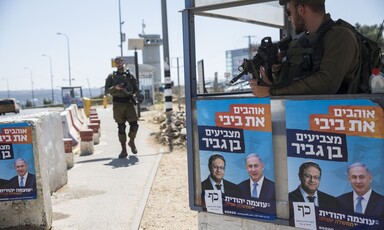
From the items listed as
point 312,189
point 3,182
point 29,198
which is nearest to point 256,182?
point 312,189

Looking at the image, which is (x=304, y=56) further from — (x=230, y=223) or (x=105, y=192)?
(x=105, y=192)

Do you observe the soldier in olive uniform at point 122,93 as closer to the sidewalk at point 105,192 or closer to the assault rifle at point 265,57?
the sidewalk at point 105,192

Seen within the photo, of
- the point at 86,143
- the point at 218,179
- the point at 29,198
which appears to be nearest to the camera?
the point at 218,179

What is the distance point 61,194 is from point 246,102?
3954 millimetres

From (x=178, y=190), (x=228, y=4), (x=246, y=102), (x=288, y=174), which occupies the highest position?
(x=228, y=4)

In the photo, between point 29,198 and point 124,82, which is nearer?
point 29,198

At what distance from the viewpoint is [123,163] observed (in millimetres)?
7773

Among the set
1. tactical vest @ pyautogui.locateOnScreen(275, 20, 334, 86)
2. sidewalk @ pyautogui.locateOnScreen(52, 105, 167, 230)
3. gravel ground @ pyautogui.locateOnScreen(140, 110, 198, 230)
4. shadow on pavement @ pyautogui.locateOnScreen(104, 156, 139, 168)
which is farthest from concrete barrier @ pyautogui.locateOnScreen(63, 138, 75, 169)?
tactical vest @ pyautogui.locateOnScreen(275, 20, 334, 86)

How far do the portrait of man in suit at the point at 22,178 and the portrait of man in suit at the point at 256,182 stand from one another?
256 cm

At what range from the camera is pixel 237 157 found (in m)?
2.78

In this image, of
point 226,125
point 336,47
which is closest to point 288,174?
point 226,125

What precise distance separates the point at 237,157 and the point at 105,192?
3.50 meters

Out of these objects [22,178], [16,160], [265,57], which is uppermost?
[265,57]

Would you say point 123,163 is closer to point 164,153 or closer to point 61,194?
point 164,153
